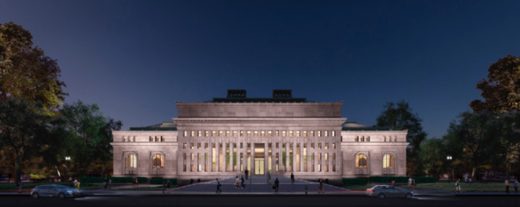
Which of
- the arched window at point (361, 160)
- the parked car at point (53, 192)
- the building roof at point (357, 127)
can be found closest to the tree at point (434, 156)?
the arched window at point (361, 160)

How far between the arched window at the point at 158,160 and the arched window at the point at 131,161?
12.4 feet

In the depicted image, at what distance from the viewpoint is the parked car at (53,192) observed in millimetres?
52156

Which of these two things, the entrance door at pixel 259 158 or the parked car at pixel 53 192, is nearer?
the parked car at pixel 53 192

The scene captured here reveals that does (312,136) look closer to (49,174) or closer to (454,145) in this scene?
(454,145)

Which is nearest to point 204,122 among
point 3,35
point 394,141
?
point 394,141

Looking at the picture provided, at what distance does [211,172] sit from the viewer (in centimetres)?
11631

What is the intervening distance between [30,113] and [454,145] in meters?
72.6

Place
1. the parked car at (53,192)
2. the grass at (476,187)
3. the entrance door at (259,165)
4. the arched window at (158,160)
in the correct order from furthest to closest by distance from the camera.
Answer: the arched window at (158,160)
the entrance door at (259,165)
the grass at (476,187)
the parked car at (53,192)

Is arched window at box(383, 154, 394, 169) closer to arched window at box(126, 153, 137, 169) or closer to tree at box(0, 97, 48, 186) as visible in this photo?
arched window at box(126, 153, 137, 169)

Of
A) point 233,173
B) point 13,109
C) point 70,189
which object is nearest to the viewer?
point 70,189

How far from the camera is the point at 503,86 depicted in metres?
65.7

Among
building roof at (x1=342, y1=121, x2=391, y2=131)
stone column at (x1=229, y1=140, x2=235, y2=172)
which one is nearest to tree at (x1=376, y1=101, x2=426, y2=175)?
building roof at (x1=342, y1=121, x2=391, y2=131)

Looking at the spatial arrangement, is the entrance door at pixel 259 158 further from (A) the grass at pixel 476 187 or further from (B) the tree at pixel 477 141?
(A) the grass at pixel 476 187

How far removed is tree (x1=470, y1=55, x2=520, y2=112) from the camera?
211 ft
